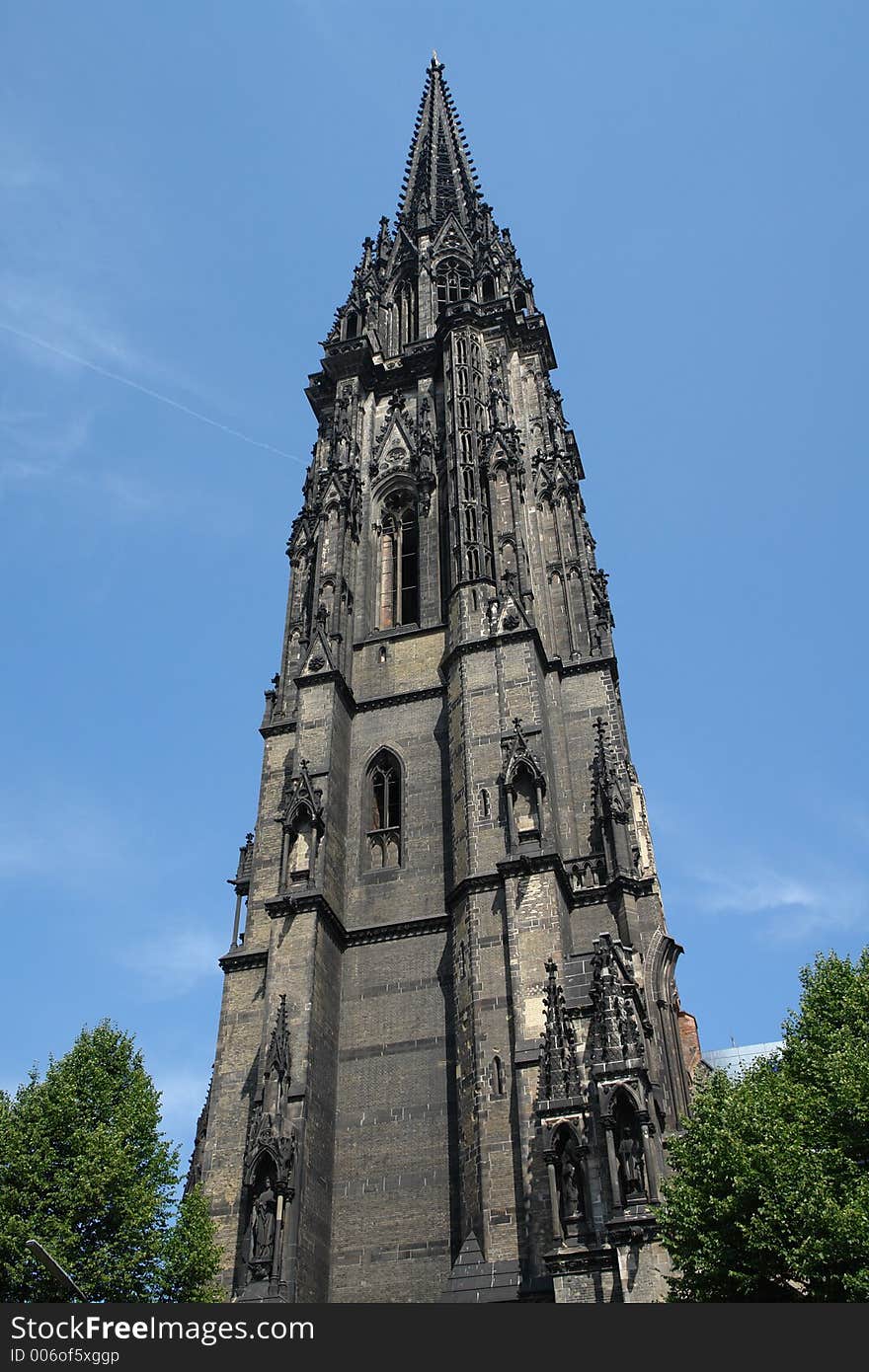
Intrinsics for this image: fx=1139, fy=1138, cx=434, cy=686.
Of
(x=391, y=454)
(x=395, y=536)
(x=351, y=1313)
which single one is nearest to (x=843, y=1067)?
(x=351, y=1313)

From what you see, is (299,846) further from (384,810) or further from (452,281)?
(452,281)

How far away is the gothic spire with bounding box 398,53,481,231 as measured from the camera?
1777 inches

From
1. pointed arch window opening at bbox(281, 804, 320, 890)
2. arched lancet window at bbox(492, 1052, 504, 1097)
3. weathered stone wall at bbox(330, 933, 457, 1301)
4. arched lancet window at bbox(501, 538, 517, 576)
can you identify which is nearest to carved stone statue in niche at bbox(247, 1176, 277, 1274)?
weathered stone wall at bbox(330, 933, 457, 1301)

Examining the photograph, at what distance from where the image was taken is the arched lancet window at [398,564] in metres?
30.1

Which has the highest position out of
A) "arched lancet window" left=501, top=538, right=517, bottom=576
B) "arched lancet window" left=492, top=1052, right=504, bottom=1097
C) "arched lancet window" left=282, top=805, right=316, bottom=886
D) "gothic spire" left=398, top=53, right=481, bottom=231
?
"gothic spire" left=398, top=53, right=481, bottom=231

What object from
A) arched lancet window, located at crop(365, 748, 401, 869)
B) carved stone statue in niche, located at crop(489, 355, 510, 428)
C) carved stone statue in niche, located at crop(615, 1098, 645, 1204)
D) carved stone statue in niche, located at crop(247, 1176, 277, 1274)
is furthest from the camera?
carved stone statue in niche, located at crop(489, 355, 510, 428)

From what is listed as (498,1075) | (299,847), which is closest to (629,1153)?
(498,1075)

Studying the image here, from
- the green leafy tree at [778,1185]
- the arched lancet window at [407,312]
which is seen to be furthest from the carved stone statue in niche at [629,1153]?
the arched lancet window at [407,312]

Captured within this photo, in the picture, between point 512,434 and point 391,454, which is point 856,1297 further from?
point 391,454

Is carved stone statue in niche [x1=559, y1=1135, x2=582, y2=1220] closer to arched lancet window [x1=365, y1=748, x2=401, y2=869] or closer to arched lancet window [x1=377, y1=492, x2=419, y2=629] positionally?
arched lancet window [x1=365, y1=748, x2=401, y2=869]

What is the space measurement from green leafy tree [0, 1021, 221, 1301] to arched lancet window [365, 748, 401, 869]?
7505 mm

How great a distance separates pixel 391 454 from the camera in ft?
110

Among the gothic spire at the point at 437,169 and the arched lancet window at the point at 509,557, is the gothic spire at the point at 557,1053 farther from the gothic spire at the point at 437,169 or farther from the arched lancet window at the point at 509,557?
the gothic spire at the point at 437,169

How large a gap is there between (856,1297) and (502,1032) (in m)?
7.99
